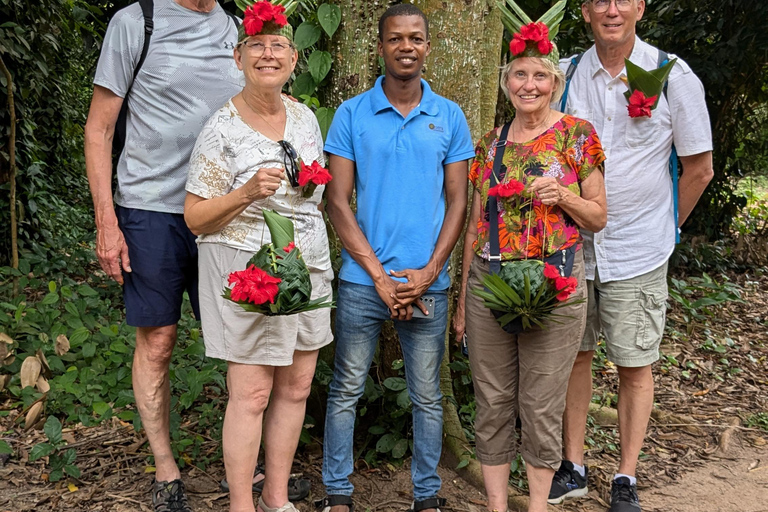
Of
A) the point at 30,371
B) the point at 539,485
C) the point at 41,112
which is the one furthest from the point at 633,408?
the point at 41,112

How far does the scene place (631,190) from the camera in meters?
3.38

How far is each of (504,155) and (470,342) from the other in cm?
82

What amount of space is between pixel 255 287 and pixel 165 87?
1.05 meters

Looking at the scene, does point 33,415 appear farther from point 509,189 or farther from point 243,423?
point 509,189

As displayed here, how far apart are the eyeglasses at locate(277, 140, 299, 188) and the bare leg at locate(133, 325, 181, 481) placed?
0.97 meters

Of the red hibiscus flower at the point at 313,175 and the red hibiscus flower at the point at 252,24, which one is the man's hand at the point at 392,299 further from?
the red hibiscus flower at the point at 252,24

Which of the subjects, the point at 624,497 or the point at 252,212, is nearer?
the point at 252,212

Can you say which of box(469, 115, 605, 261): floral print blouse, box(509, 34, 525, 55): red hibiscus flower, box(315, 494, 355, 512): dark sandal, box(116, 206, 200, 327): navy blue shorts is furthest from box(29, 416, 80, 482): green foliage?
box(509, 34, 525, 55): red hibiscus flower

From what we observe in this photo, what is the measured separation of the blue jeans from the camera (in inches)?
128

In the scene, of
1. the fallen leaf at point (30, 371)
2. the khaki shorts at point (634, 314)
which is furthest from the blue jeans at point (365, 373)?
the fallen leaf at point (30, 371)

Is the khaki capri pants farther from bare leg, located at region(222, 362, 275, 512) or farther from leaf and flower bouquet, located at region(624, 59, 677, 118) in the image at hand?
bare leg, located at region(222, 362, 275, 512)

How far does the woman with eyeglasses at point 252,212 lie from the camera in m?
2.81

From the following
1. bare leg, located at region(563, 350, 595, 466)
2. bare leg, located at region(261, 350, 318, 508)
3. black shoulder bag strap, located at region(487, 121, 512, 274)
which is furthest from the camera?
bare leg, located at region(563, 350, 595, 466)

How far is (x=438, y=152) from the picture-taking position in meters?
3.16
